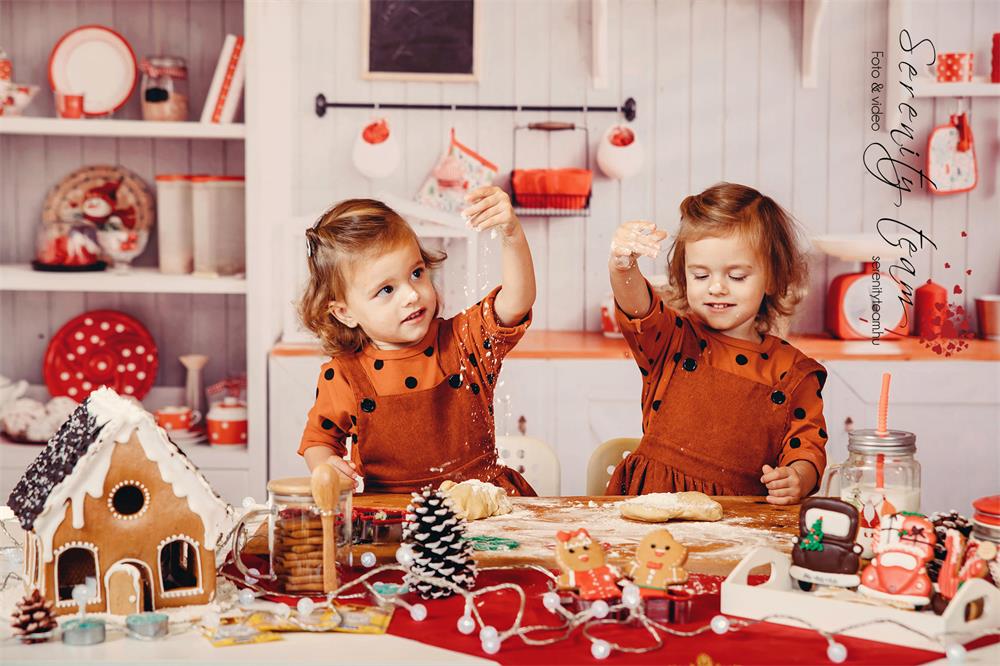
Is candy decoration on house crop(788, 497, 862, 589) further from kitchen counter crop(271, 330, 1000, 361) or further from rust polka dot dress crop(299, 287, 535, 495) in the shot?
kitchen counter crop(271, 330, 1000, 361)

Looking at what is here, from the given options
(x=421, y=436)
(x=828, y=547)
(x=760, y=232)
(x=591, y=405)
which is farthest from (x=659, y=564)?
(x=591, y=405)

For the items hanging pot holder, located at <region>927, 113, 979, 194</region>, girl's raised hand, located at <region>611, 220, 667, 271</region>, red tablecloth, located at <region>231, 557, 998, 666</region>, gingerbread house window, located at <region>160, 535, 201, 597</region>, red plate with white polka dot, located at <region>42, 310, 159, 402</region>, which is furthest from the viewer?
hanging pot holder, located at <region>927, 113, 979, 194</region>

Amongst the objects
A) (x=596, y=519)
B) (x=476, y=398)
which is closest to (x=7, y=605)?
(x=596, y=519)

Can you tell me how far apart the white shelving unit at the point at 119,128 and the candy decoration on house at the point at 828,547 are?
77.4 inches

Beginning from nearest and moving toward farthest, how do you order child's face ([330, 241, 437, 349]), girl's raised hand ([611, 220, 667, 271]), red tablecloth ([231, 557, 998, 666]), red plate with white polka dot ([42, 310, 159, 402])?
1. red tablecloth ([231, 557, 998, 666])
2. girl's raised hand ([611, 220, 667, 271])
3. child's face ([330, 241, 437, 349])
4. red plate with white polka dot ([42, 310, 159, 402])

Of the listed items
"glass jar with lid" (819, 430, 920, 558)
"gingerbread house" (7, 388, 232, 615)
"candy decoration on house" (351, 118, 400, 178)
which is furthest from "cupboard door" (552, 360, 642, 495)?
"gingerbread house" (7, 388, 232, 615)

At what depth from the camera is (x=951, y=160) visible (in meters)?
3.01

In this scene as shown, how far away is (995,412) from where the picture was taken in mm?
2742

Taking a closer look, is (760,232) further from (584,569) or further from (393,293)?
(584,569)

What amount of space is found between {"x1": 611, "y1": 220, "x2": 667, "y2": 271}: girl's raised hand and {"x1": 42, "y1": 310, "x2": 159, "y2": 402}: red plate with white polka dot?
177cm

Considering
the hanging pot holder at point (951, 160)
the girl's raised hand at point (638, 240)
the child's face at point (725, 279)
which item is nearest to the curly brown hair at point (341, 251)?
the girl's raised hand at point (638, 240)

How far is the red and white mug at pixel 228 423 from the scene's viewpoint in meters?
2.72

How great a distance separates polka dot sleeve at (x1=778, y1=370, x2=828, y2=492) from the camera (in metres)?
1.61

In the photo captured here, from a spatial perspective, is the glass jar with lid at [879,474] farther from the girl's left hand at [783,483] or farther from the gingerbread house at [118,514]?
the gingerbread house at [118,514]
